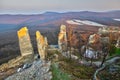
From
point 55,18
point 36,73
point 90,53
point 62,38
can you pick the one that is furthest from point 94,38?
point 36,73

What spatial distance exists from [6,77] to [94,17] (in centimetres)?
355

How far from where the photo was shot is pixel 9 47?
1218 cm

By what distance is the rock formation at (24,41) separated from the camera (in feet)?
38.7

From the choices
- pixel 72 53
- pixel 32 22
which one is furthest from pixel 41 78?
pixel 32 22

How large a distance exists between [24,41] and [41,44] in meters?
0.87

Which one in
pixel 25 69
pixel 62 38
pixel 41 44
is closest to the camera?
pixel 25 69

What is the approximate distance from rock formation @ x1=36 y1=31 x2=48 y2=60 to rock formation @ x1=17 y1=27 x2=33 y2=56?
41cm

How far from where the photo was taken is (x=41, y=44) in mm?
11320

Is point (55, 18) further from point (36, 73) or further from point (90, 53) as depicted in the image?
point (36, 73)

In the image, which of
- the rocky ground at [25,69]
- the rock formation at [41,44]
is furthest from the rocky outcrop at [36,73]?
the rock formation at [41,44]

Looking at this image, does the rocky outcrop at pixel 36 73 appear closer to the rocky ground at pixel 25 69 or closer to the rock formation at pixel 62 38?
the rocky ground at pixel 25 69

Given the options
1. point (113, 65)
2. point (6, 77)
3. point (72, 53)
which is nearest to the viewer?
point (113, 65)

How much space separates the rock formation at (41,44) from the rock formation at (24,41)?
16.0 inches

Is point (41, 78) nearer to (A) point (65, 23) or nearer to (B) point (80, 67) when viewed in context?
(B) point (80, 67)
